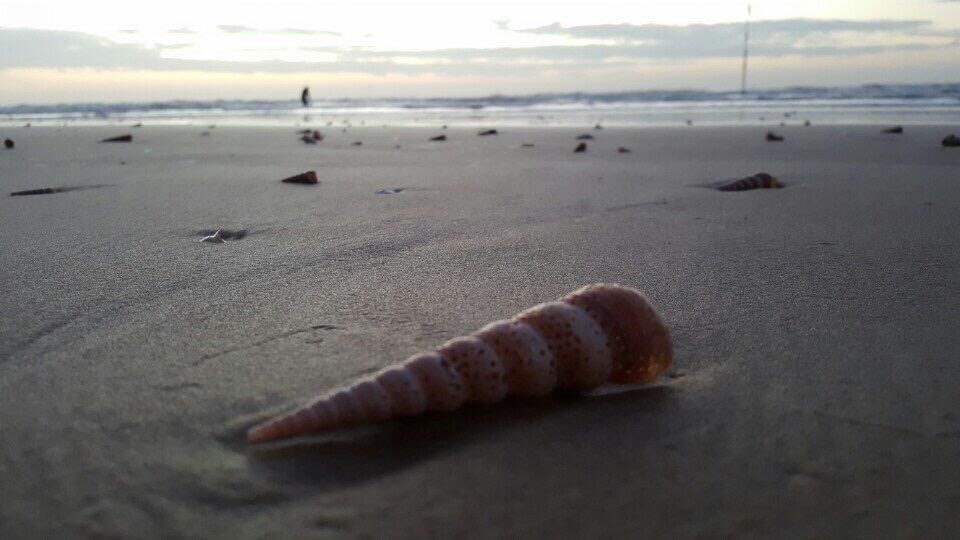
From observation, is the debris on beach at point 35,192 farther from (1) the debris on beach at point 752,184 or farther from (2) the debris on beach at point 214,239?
(1) the debris on beach at point 752,184

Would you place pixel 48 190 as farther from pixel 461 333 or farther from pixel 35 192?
pixel 461 333

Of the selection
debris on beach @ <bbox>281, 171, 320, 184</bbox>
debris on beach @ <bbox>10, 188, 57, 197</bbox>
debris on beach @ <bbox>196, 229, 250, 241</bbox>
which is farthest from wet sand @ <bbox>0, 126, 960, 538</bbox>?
debris on beach @ <bbox>281, 171, 320, 184</bbox>

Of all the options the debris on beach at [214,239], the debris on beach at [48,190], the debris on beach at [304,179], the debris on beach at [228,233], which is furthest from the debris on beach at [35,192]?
the debris on beach at [214,239]

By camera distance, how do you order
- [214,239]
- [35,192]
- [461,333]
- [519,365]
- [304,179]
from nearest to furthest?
1. [519,365]
2. [461,333]
3. [214,239]
4. [35,192]
5. [304,179]

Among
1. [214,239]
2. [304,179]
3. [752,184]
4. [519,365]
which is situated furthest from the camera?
[304,179]

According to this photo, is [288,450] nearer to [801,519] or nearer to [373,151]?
[801,519]

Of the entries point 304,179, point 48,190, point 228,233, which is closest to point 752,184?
point 304,179
